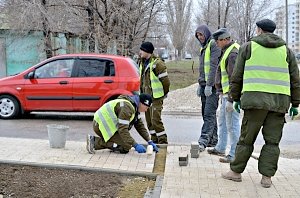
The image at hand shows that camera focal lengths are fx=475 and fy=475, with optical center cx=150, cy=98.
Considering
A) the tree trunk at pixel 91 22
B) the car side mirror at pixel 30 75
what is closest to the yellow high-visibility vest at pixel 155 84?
the car side mirror at pixel 30 75

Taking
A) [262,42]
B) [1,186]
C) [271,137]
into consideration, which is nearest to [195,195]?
[271,137]

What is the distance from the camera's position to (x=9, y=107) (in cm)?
→ 1188

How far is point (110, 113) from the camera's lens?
7.18 m

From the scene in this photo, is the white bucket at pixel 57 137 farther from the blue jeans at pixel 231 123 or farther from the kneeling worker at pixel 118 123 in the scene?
the blue jeans at pixel 231 123

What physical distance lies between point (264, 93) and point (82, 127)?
620cm

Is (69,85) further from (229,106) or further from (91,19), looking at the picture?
Answer: (91,19)

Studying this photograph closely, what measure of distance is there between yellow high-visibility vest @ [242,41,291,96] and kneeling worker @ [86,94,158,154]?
211cm

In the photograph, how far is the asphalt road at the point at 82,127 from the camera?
31.7 ft

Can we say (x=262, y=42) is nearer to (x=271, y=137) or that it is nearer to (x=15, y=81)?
(x=271, y=137)

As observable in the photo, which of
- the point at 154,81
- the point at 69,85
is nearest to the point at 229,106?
the point at 154,81

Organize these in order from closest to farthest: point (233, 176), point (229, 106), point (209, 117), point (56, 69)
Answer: point (233, 176), point (229, 106), point (209, 117), point (56, 69)

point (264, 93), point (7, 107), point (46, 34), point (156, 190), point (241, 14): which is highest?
point (241, 14)

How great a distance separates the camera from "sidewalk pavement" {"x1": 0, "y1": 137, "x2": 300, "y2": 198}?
546cm

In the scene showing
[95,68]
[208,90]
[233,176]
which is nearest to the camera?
[233,176]
